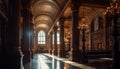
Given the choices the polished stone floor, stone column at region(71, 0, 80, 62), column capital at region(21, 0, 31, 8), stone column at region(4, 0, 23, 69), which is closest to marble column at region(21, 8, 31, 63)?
column capital at region(21, 0, 31, 8)

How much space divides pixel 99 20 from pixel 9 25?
2412cm

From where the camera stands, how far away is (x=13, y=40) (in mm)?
8867

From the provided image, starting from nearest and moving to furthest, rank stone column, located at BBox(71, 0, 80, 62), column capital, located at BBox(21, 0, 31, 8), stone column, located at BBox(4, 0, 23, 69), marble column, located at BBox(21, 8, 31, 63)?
stone column, located at BBox(4, 0, 23, 69), marble column, located at BBox(21, 8, 31, 63), column capital, located at BBox(21, 0, 31, 8), stone column, located at BBox(71, 0, 80, 62)

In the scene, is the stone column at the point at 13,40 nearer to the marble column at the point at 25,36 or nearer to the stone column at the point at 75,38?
the marble column at the point at 25,36

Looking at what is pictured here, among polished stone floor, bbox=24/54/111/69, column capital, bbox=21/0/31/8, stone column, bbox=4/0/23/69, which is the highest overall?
column capital, bbox=21/0/31/8

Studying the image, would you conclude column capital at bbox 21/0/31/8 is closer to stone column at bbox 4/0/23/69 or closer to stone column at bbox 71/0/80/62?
stone column at bbox 71/0/80/62

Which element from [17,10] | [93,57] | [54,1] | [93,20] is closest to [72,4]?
[93,57]

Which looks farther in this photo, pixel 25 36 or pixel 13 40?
pixel 25 36

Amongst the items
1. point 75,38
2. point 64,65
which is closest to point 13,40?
point 64,65

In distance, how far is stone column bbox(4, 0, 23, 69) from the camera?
854cm

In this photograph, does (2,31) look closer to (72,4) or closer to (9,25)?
(72,4)

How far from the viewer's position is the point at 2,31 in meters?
18.4

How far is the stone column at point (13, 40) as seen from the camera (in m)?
8.54

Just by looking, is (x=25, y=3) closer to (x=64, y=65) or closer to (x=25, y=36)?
(x=25, y=36)
